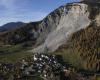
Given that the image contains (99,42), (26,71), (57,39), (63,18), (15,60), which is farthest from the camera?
(63,18)

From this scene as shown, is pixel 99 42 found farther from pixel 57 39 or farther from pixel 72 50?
pixel 57 39

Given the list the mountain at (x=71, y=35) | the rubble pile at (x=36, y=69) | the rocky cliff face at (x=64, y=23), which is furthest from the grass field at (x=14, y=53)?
the rubble pile at (x=36, y=69)

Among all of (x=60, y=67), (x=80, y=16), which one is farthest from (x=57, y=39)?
(x=60, y=67)

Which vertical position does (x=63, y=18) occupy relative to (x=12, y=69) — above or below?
above

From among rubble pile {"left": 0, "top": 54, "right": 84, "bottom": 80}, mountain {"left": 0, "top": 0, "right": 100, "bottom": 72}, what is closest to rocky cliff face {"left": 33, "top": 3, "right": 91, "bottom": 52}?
mountain {"left": 0, "top": 0, "right": 100, "bottom": 72}

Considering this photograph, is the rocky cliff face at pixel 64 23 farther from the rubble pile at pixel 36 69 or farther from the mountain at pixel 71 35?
the rubble pile at pixel 36 69

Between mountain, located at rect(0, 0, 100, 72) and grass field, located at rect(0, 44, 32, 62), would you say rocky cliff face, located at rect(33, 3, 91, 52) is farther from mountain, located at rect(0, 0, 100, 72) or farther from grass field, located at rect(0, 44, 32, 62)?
grass field, located at rect(0, 44, 32, 62)
